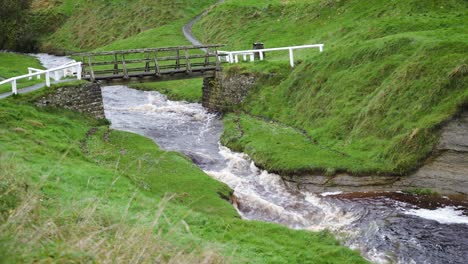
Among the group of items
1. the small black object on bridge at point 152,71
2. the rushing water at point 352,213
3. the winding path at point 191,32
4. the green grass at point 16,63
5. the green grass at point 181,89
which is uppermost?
the winding path at point 191,32

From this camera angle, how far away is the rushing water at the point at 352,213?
54.6 feet

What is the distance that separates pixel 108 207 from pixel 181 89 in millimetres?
31553

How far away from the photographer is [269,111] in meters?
33.1

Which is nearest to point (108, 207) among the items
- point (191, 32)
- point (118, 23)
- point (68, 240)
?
point (68, 240)

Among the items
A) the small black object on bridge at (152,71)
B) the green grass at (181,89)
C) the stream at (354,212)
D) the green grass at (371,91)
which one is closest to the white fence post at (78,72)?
the small black object on bridge at (152,71)

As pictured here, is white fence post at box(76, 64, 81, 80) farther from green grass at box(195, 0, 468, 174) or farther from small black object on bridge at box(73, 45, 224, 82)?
green grass at box(195, 0, 468, 174)

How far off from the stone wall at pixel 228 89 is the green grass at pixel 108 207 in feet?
25.2

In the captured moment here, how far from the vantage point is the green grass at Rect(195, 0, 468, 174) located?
23.2m

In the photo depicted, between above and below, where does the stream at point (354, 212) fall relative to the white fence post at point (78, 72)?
below

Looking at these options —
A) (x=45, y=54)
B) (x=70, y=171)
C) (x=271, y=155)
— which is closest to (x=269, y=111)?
(x=271, y=155)

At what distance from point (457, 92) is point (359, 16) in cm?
1940

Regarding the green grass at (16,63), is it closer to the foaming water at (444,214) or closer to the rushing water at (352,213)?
the rushing water at (352,213)

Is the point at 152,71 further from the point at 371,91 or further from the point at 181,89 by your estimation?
the point at 371,91

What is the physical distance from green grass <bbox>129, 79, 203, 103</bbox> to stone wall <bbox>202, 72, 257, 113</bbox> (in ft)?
11.9
